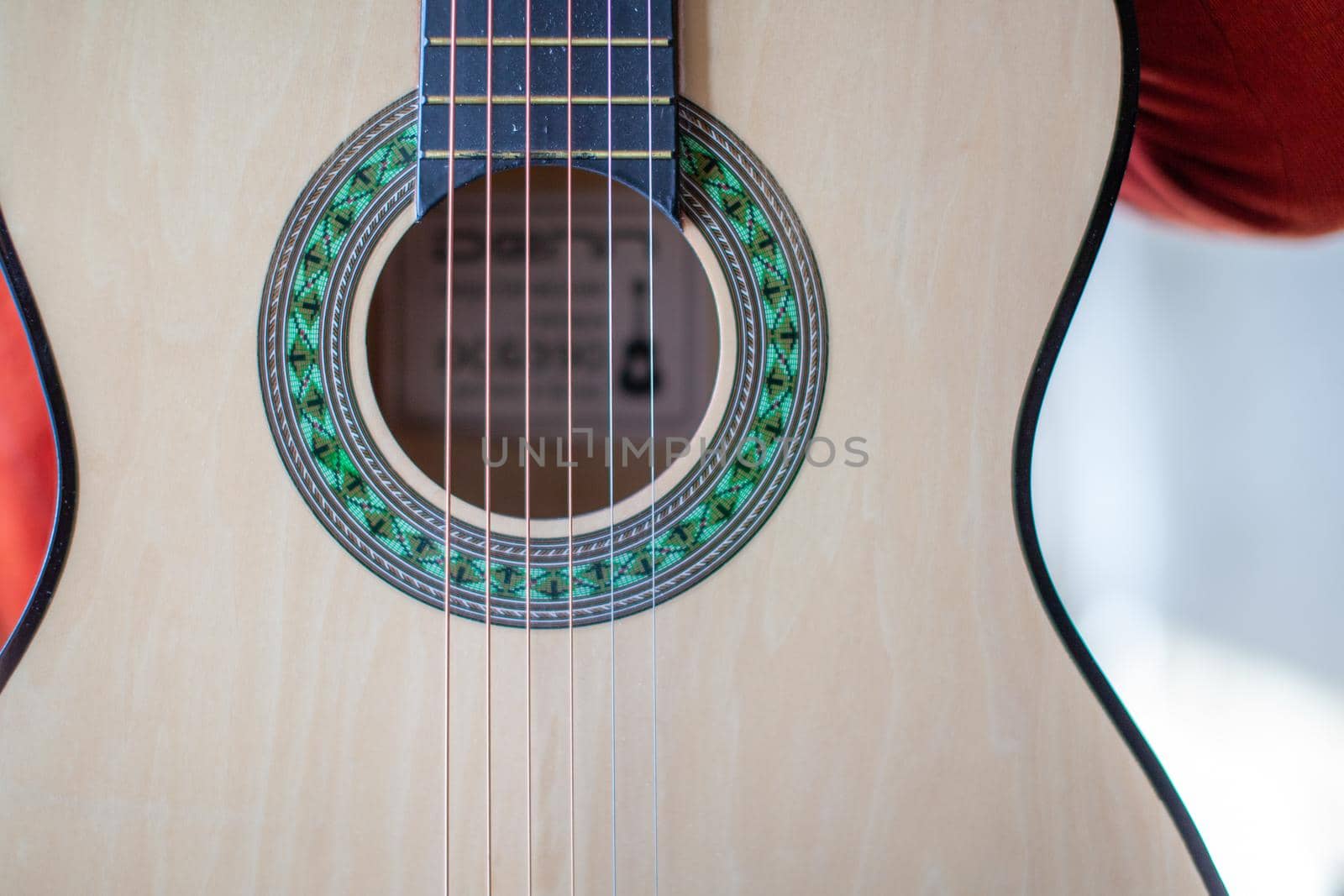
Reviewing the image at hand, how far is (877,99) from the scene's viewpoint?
2.04 feet

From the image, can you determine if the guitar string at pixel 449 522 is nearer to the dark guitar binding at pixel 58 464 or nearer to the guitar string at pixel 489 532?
the guitar string at pixel 489 532

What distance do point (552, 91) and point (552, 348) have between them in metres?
0.18

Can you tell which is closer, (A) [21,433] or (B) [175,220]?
(B) [175,220]

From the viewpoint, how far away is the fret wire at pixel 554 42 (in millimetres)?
608

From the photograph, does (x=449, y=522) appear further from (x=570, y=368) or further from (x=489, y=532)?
(x=570, y=368)

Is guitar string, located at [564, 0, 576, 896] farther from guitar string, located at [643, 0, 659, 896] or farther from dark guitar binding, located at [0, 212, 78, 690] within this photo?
dark guitar binding, located at [0, 212, 78, 690]

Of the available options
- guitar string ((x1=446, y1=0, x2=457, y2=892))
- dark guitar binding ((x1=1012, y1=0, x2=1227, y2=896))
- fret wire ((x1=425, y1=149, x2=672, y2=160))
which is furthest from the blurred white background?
guitar string ((x1=446, y1=0, x2=457, y2=892))

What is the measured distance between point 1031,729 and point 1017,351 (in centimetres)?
27

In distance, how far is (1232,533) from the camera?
0.86 metres

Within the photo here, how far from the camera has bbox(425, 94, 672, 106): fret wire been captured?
0.61m

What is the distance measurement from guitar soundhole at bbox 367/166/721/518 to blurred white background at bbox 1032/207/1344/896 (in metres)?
0.42

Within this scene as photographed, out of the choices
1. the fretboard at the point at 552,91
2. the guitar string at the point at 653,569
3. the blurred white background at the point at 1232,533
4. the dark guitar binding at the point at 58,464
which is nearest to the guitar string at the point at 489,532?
the fretboard at the point at 552,91

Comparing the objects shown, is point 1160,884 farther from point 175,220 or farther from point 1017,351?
point 175,220

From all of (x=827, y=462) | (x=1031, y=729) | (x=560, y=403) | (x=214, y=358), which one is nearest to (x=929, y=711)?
(x=1031, y=729)
